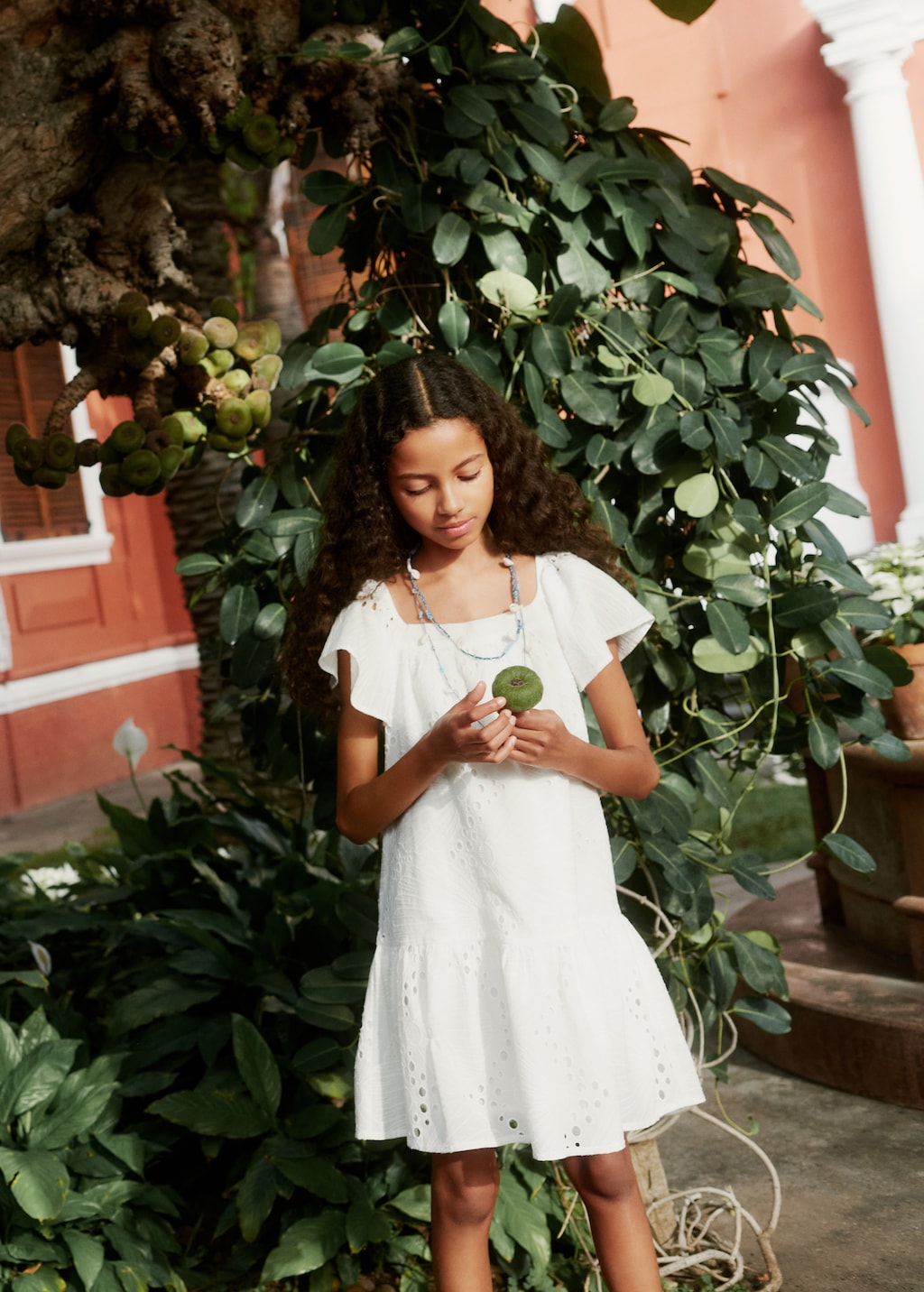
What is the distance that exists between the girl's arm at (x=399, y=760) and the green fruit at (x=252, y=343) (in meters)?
0.60

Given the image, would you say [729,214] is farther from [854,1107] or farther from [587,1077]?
[854,1107]

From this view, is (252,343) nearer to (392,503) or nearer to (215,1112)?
(392,503)

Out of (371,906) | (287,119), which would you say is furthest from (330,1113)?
(287,119)

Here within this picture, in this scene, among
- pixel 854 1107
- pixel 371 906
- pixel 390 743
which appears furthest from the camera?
pixel 854 1107

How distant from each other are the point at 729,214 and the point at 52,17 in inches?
46.0

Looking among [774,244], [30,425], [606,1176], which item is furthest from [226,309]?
[30,425]

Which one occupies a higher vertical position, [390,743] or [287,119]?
[287,119]

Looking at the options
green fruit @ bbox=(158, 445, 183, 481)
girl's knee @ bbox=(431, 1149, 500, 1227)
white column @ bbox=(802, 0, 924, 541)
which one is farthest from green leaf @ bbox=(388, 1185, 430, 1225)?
Answer: white column @ bbox=(802, 0, 924, 541)

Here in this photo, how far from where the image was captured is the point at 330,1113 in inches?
91.1

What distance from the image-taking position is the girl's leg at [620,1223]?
5.39ft

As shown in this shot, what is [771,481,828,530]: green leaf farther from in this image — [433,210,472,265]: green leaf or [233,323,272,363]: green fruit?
[233,323,272,363]: green fruit

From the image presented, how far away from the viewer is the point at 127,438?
1.96 m

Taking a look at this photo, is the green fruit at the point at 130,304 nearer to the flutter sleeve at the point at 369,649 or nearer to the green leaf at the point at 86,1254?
the flutter sleeve at the point at 369,649

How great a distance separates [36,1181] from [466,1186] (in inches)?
33.4
